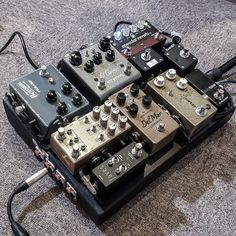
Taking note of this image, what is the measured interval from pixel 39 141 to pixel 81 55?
0.31 metres

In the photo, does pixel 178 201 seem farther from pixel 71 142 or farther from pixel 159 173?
pixel 71 142

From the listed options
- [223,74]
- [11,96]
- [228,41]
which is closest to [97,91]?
[11,96]

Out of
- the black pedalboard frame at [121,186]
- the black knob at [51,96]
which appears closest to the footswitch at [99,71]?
the black knob at [51,96]

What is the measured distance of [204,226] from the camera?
49.1 inches

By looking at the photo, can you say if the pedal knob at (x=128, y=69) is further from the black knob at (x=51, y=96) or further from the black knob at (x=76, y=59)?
the black knob at (x=51, y=96)

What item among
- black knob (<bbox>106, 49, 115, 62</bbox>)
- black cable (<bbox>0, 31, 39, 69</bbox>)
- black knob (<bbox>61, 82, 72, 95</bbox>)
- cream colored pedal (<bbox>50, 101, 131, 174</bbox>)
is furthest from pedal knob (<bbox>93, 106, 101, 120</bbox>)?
black cable (<bbox>0, 31, 39, 69</bbox>)

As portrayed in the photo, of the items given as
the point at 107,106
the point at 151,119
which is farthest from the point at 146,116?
the point at 107,106

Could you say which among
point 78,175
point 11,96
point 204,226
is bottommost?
point 204,226

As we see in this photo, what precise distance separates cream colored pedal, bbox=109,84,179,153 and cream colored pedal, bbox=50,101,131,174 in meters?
0.04

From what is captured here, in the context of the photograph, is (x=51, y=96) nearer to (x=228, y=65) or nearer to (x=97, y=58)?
(x=97, y=58)

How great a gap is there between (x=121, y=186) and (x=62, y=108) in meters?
0.28

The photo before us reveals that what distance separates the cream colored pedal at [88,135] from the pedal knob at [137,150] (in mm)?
66

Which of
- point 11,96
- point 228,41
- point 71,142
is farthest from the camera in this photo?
point 228,41

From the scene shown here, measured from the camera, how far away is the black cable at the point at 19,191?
1.14 metres
